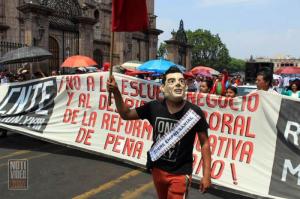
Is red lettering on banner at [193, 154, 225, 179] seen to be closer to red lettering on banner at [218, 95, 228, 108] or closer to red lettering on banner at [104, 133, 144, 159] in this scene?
red lettering on banner at [218, 95, 228, 108]

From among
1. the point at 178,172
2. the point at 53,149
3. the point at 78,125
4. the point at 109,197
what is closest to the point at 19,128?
the point at 53,149

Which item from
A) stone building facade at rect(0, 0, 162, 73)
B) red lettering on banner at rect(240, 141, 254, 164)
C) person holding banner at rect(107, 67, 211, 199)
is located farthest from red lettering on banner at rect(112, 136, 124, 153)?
stone building facade at rect(0, 0, 162, 73)

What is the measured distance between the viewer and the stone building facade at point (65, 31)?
723 inches

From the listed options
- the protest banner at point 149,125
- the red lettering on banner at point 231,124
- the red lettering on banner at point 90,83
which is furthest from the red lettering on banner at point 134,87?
the red lettering on banner at point 231,124

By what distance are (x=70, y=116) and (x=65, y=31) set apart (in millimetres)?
14723

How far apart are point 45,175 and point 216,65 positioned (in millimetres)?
101638

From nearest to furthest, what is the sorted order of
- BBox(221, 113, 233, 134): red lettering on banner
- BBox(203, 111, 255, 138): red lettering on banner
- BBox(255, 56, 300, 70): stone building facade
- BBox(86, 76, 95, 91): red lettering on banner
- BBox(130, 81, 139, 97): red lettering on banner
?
1. BBox(203, 111, 255, 138): red lettering on banner
2. BBox(221, 113, 233, 134): red lettering on banner
3. BBox(130, 81, 139, 97): red lettering on banner
4. BBox(86, 76, 95, 91): red lettering on banner
5. BBox(255, 56, 300, 70): stone building facade

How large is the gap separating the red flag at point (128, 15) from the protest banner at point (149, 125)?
7.18ft

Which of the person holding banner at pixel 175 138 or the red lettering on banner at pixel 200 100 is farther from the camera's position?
the red lettering on banner at pixel 200 100

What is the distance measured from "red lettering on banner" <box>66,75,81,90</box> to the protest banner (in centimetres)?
2

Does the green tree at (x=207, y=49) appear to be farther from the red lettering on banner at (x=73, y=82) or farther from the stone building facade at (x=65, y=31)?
the red lettering on banner at (x=73, y=82)

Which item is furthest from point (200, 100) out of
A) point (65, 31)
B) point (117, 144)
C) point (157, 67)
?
point (65, 31)

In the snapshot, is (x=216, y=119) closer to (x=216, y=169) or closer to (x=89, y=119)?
(x=216, y=169)

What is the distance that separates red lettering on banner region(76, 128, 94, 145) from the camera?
24.0 feet
